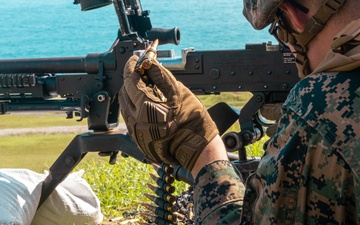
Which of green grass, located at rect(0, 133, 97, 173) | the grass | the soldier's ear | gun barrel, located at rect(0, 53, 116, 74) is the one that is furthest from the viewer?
green grass, located at rect(0, 133, 97, 173)

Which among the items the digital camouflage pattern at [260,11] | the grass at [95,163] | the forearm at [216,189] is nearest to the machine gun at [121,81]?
the grass at [95,163]

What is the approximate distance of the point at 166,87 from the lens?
2115mm

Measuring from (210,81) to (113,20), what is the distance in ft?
6.78

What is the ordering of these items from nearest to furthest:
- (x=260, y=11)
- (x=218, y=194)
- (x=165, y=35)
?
1. (x=260, y=11)
2. (x=218, y=194)
3. (x=165, y=35)

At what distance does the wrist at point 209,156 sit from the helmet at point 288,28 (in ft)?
1.39

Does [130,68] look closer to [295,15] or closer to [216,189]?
[216,189]

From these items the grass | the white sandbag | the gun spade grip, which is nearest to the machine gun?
the gun spade grip

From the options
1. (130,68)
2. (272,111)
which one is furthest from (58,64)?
(130,68)

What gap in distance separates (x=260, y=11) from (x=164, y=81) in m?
0.53

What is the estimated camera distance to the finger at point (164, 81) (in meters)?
2.11

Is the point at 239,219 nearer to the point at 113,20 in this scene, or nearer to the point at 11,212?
the point at 11,212

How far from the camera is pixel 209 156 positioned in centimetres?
208

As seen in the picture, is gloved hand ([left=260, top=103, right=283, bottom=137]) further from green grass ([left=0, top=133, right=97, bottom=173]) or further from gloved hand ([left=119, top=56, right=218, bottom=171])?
green grass ([left=0, top=133, right=97, bottom=173])

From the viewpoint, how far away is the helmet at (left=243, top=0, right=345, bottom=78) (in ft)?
4.85
